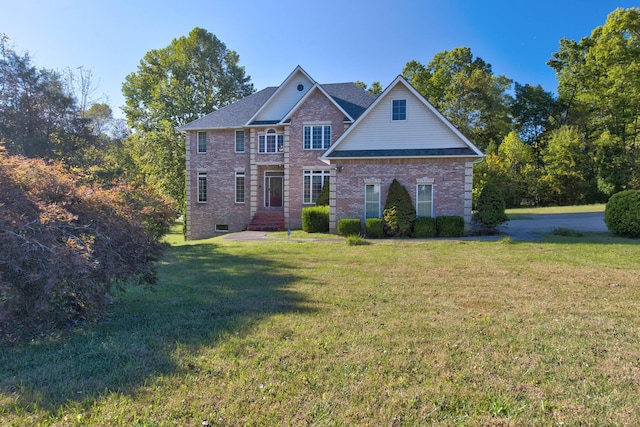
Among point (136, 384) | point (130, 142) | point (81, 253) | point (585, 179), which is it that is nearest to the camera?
point (136, 384)

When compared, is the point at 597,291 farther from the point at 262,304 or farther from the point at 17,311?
the point at 17,311

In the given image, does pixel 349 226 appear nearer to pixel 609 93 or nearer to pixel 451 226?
pixel 451 226

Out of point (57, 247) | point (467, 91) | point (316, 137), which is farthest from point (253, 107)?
point (467, 91)

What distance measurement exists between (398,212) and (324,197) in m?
5.73

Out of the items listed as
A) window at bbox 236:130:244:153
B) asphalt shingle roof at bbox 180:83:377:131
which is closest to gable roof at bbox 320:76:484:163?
asphalt shingle roof at bbox 180:83:377:131

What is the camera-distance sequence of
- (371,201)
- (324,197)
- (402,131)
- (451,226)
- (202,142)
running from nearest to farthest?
(451,226)
(402,131)
(371,201)
(324,197)
(202,142)

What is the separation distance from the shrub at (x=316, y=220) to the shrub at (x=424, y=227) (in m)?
4.57

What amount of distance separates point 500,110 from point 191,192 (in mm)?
34001

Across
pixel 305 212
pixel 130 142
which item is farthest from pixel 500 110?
pixel 130 142

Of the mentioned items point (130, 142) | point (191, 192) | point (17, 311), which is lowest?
point (17, 311)

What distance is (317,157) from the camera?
69.9 feet

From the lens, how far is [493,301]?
20.0 ft

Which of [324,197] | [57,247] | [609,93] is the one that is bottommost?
[57,247]

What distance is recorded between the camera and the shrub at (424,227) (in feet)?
52.4
